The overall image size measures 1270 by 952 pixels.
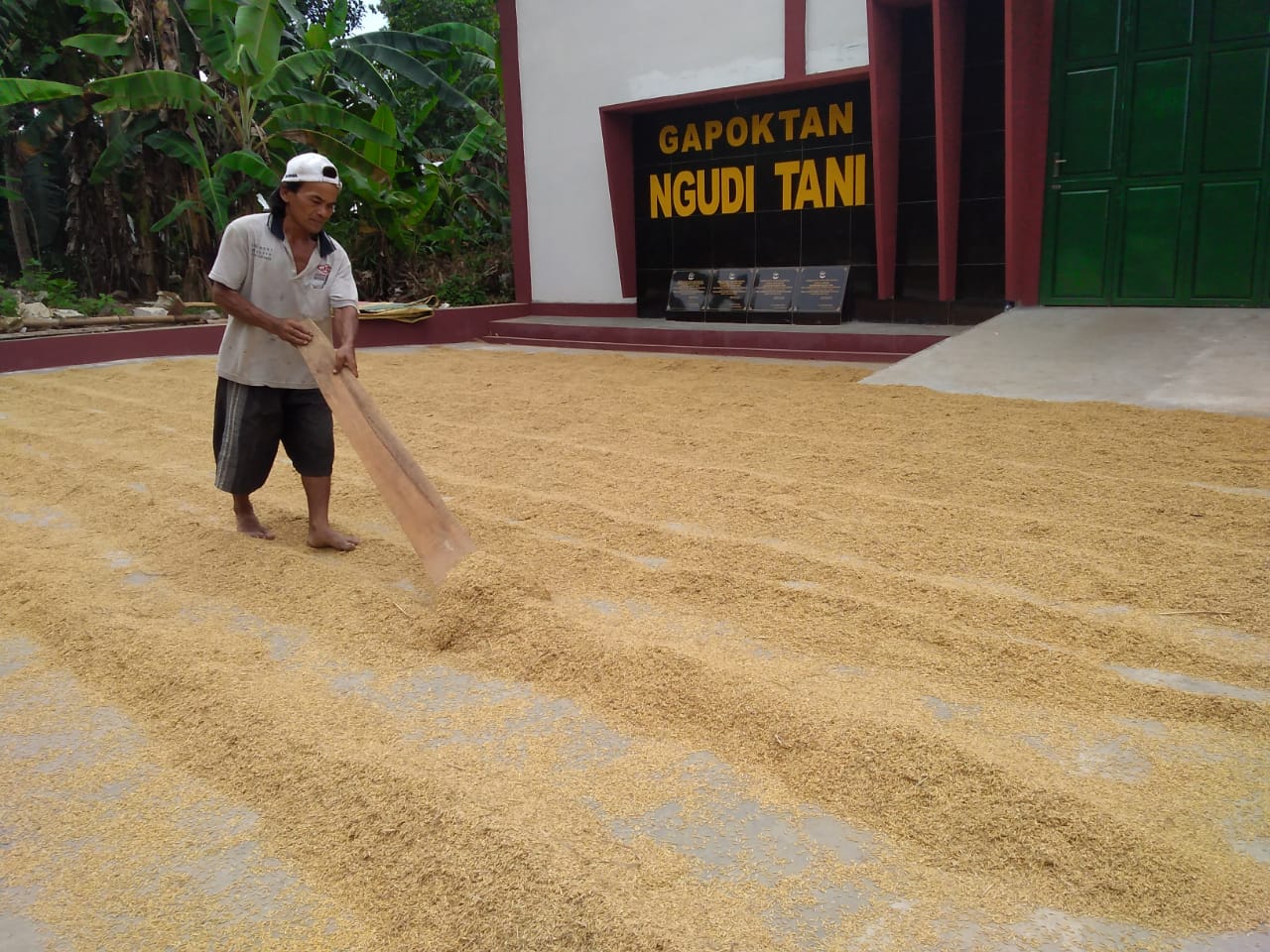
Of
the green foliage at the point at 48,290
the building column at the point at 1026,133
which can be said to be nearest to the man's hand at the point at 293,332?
the building column at the point at 1026,133

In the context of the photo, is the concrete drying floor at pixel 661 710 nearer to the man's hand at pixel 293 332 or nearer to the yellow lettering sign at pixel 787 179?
the man's hand at pixel 293 332

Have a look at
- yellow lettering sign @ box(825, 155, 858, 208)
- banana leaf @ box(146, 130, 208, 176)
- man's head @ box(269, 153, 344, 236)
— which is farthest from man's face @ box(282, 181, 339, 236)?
banana leaf @ box(146, 130, 208, 176)

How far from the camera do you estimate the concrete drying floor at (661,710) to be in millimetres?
1740

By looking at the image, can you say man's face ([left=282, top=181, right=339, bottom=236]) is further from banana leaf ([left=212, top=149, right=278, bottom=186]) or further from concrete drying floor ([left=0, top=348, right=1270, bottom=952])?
banana leaf ([left=212, top=149, right=278, bottom=186])

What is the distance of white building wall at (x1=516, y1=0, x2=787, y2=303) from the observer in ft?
31.3

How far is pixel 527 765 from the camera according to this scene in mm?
2174

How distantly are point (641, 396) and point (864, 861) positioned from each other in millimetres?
5057

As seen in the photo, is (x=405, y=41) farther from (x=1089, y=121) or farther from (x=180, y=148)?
(x=1089, y=121)

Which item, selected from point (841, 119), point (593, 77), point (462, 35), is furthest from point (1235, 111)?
point (462, 35)

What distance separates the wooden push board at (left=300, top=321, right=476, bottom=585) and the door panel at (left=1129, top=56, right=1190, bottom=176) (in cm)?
679

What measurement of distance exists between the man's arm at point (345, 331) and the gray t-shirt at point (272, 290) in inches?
1.2

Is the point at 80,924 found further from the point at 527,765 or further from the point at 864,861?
the point at 864,861

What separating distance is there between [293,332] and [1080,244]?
22.3 feet

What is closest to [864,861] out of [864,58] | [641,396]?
[641,396]
